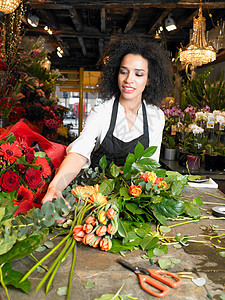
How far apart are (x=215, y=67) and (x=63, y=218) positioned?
692cm

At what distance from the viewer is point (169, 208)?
1.07 metres

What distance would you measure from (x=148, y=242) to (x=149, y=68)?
150cm

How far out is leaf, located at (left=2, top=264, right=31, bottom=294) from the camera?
66 centimetres

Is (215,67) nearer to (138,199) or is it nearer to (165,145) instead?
(165,145)

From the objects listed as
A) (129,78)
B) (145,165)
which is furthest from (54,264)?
(129,78)

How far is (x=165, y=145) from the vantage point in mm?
4273

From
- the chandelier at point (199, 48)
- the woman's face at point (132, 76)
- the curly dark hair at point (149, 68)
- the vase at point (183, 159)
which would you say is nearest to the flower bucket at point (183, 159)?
the vase at point (183, 159)

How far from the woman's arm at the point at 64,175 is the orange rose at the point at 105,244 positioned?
0.97ft

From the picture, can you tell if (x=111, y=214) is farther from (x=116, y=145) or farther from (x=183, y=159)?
(x=183, y=159)

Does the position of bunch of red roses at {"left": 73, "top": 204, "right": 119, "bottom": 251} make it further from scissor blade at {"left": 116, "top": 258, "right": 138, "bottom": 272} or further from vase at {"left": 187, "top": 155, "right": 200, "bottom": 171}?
vase at {"left": 187, "top": 155, "right": 200, "bottom": 171}

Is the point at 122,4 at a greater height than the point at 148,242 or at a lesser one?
greater

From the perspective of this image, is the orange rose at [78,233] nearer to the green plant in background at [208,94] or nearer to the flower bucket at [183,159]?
the flower bucket at [183,159]

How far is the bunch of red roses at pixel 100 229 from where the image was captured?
0.84 meters

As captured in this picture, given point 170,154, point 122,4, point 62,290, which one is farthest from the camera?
point 122,4
